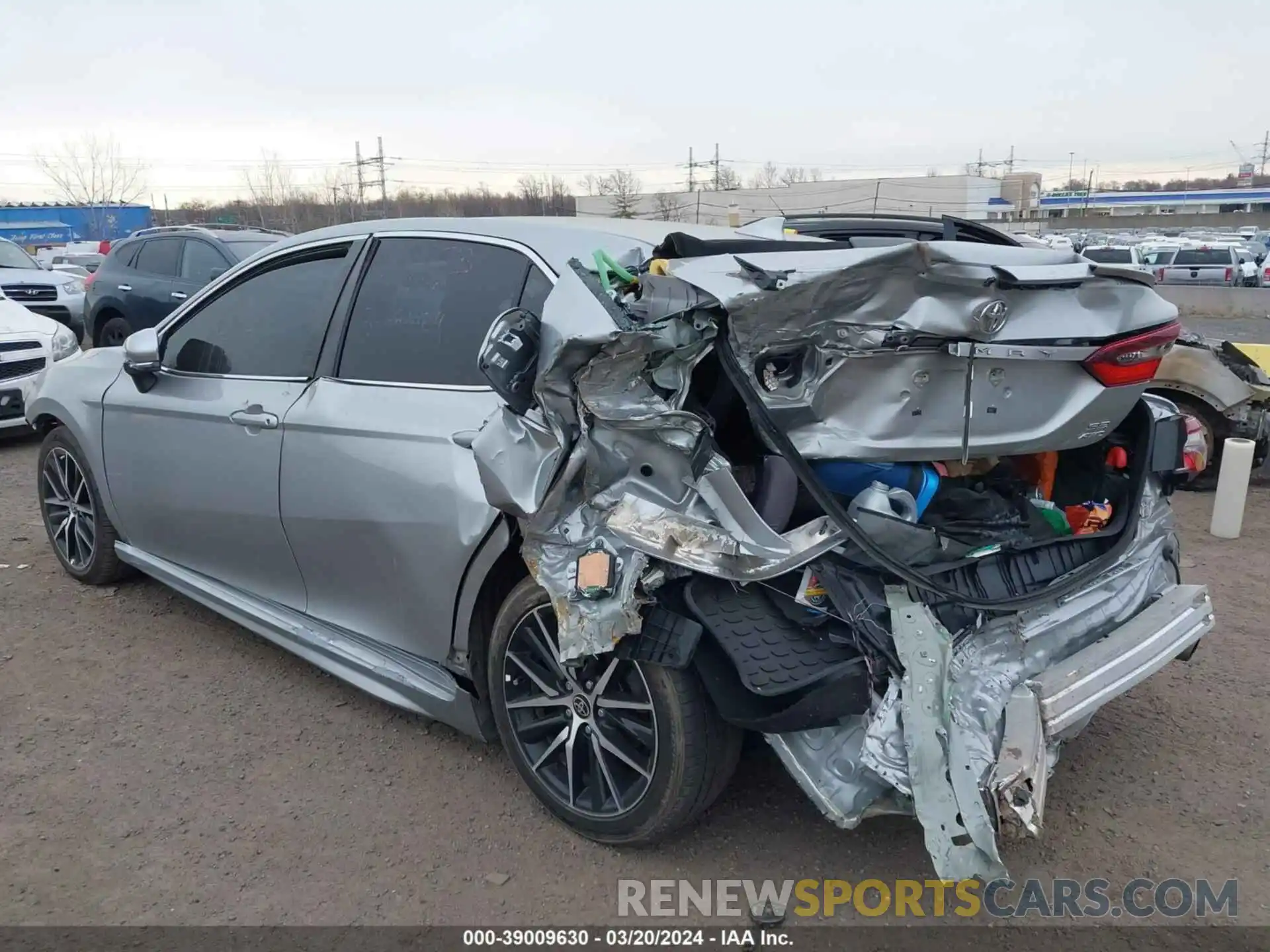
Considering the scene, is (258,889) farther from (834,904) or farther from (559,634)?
(834,904)

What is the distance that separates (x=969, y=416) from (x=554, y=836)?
178cm

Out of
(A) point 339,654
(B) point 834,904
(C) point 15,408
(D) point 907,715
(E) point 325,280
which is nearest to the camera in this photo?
(D) point 907,715

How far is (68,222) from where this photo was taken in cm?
5631

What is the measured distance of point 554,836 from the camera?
3.09 m

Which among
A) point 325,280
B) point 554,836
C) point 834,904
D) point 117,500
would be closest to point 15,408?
point 117,500

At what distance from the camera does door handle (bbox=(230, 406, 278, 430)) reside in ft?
11.9

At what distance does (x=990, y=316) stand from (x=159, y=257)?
1114 cm

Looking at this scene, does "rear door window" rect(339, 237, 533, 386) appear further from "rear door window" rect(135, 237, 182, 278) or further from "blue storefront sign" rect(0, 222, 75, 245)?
"blue storefront sign" rect(0, 222, 75, 245)

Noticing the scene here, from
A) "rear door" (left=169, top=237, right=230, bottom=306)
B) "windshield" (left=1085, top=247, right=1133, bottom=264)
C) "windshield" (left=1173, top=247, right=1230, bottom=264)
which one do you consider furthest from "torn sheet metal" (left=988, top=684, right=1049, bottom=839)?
"windshield" (left=1173, top=247, right=1230, bottom=264)

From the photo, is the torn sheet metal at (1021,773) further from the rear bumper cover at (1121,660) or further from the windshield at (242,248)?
the windshield at (242,248)

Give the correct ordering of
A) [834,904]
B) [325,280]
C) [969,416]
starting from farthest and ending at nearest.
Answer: [325,280], [834,904], [969,416]

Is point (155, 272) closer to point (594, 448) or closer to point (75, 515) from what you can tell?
point (75, 515)

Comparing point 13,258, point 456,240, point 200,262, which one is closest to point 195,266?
point 200,262

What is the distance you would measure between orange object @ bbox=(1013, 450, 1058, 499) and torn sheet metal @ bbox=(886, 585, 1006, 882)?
3.19 ft
